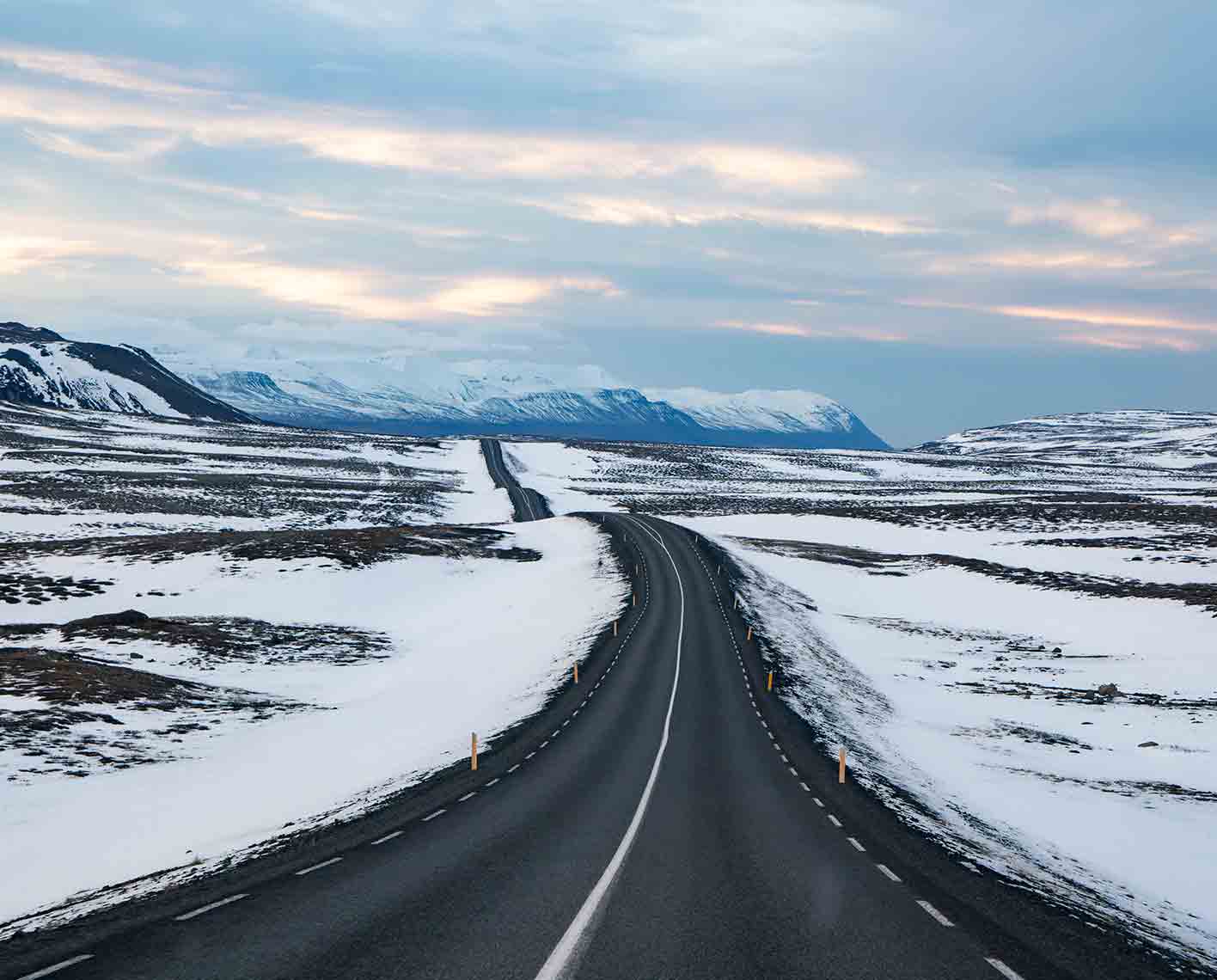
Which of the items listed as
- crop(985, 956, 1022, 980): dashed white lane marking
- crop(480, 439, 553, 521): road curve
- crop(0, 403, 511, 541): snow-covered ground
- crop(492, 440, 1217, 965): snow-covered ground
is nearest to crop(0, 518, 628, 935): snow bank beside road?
crop(492, 440, 1217, 965): snow-covered ground

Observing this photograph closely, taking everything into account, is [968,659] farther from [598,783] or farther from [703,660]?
[598,783]

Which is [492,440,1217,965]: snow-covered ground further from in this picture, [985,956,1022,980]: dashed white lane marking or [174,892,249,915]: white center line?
[174,892,249,915]: white center line

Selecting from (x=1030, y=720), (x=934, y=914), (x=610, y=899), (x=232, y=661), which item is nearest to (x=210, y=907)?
(x=610, y=899)

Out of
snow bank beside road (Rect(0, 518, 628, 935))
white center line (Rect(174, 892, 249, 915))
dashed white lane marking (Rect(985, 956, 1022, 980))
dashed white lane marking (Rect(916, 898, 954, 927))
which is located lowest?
snow bank beside road (Rect(0, 518, 628, 935))

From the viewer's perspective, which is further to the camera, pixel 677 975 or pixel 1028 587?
pixel 1028 587

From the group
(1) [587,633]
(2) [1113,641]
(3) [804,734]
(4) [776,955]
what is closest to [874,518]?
(2) [1113,641]

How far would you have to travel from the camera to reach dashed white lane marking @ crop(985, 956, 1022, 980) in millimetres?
10527

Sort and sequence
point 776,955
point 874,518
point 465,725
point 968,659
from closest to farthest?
point 776,955 < point 465,725 < point 968,659 < point 874,518

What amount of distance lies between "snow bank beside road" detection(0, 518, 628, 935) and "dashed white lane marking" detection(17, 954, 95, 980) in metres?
3.32

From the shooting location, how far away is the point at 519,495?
370 feet

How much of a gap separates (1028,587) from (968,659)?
668 inches

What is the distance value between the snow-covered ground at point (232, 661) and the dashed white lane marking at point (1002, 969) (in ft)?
39.0

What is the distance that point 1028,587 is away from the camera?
5612cm

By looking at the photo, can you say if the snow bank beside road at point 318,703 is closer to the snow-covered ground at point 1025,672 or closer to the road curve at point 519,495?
the snow-covered ground at point 1025,672
